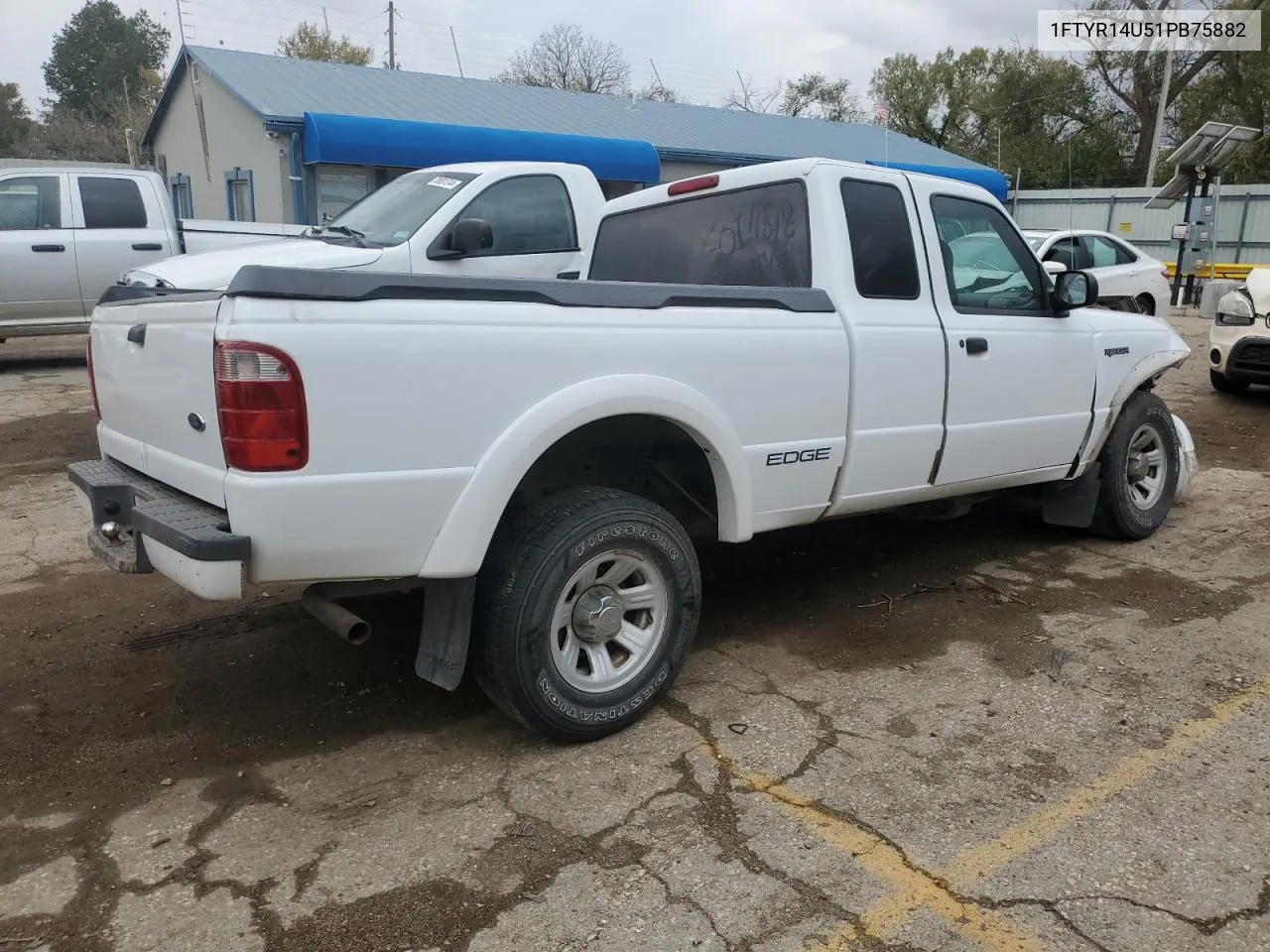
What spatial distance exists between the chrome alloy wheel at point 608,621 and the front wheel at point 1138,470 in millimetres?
3190

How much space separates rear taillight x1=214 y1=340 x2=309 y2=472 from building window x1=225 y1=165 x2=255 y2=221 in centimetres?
1718

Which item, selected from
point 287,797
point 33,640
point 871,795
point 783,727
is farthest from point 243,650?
point 871,795

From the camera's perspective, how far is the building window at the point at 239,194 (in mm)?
18141

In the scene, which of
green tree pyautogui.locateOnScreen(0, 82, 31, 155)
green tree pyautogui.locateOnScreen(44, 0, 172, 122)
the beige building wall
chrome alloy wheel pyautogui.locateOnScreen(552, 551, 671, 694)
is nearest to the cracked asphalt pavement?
chrome alloy wheel pyautogui.locateOnScreen(552, 551, 671, 694)

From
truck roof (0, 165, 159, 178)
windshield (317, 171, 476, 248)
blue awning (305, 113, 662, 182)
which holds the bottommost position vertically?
windshield (317, 171, 476, 248)

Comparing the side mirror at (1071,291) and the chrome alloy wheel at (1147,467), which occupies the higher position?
the side mirror at (1071,291)

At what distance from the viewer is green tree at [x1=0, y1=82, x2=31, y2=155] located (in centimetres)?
5722

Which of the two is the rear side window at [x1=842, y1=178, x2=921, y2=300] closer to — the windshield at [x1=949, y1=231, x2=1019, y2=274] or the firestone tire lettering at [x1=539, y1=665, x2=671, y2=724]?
the windshield at [x1=949, y1=231, x2=1019, y2=274]

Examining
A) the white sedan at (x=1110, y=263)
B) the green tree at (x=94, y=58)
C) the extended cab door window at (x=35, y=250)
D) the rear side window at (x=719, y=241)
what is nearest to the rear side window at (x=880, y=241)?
the rear side window at (x=719, y=241)

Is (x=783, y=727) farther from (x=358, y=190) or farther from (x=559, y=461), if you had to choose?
(x=358, y=190)

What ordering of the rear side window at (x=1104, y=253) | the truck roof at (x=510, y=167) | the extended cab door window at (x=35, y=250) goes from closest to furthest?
the truck roof at (x=510, y=167) → the extended cab door window at (x=35, y=250) → the rear side window at (x=1104, y=253)

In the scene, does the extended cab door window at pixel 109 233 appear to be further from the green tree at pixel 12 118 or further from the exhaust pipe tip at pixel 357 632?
the green tree at pixel 12 118

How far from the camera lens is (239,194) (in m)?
19.0

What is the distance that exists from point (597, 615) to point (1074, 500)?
135 inches
